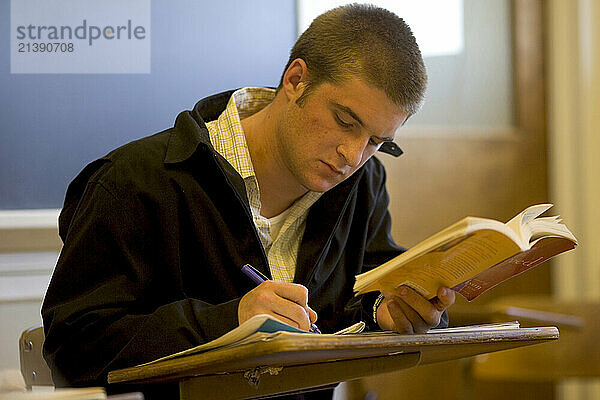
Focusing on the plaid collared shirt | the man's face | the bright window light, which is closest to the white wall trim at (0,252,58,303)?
the plaid collared shirt

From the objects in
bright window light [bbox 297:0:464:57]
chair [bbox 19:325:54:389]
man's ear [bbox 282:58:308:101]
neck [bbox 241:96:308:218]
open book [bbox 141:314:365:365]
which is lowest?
chair [bbox 19:325:54:389]

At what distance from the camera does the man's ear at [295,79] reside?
4.37 ft

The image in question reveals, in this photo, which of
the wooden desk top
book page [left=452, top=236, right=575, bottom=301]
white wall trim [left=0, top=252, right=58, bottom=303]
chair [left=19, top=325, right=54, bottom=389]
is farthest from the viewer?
white wall trim [left=0, top=252, right=58, bottom=303]

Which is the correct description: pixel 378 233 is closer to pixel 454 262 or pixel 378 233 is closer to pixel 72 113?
pixel 454 262

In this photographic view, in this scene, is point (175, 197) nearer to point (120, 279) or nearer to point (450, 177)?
point (120, 279)

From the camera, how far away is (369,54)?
1.26 metres

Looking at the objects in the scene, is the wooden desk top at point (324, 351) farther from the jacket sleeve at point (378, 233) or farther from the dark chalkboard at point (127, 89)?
the dark chalkboard at point (127, 89)

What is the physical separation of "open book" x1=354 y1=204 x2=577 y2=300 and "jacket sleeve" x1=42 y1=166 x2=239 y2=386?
0.23 m

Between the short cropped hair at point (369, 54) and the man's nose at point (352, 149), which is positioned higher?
the short cropped hair at point (369, 54)

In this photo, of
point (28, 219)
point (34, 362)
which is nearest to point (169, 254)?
point (34, 362)

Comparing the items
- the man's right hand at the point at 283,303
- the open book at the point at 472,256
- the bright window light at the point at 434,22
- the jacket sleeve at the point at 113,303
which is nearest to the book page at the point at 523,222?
the open book at the point at 472,256

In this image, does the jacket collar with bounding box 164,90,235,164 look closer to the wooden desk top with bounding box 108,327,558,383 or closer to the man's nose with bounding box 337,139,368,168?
the man's nose with bounding box 337,139,368,168

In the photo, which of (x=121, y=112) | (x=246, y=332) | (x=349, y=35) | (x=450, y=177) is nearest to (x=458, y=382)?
(x=450, y=177)

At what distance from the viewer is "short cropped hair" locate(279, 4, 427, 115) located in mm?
1249
